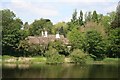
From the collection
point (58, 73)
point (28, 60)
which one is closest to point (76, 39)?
point (28, 60)

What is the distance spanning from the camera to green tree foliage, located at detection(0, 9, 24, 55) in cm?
4331

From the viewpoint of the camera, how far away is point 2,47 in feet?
143

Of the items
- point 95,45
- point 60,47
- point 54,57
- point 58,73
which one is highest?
point 95,45

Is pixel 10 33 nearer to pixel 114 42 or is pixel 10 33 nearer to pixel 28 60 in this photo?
pixel 28 60

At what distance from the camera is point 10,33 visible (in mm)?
43625

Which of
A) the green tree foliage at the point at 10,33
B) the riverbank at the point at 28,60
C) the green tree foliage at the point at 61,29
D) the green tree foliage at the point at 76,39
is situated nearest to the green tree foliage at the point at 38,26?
the green tree foliage at the point at 61,29

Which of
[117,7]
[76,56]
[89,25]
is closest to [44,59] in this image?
[76,56]

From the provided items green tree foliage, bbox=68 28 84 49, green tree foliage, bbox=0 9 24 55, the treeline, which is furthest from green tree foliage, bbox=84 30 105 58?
green tree foliage, bbox=0 9 24 55

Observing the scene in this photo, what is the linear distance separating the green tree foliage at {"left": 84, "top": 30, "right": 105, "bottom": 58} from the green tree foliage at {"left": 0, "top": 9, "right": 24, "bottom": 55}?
9.22 m

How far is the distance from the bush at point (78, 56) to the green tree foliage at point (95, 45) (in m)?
3.09

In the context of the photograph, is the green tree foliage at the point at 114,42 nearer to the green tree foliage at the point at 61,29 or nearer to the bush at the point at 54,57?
the bush at the point at 54,57

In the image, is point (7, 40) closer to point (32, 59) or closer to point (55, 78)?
point (32, 59)

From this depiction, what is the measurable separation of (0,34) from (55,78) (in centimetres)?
2020

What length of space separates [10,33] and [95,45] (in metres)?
11.7
